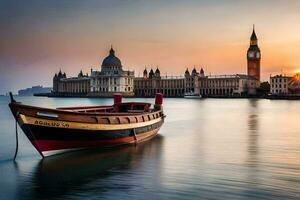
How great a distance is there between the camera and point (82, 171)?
19781 millimetres

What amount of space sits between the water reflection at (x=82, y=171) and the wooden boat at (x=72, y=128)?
2.03 ft

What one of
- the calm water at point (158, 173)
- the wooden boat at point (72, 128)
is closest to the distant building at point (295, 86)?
the calm water at point (158, 173)

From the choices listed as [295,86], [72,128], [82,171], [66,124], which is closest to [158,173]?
[82,171]

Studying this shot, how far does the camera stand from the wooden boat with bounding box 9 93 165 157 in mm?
21328

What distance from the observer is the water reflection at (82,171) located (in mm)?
16500

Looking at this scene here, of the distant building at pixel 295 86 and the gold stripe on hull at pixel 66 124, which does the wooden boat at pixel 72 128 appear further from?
the distant building at pixel 295 86

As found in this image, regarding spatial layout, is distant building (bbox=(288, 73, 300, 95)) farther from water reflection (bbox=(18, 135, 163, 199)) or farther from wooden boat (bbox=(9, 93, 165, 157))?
water reflection (bbox=(18, 135, 163, 199))

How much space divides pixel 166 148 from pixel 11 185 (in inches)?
493

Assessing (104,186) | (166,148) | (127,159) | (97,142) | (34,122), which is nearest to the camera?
(104,186)

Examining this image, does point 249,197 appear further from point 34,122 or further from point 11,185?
point 34,122

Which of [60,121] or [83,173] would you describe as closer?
[83,173]

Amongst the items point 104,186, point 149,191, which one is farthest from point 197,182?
point 104,186

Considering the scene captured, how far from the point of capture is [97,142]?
24.8 m

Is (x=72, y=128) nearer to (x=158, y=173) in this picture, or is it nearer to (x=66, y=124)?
(x=66, y=124)
